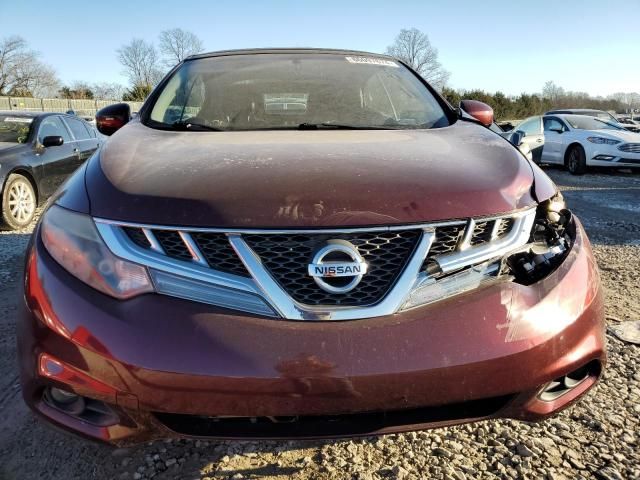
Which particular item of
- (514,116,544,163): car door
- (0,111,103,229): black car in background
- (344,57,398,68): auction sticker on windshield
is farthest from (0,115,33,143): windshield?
(514,116,544,163): car door

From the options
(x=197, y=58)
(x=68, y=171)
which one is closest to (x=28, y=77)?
(x=68, y=171)

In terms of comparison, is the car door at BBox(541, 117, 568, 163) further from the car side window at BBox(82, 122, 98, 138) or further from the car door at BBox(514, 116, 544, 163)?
the car side window at BBox(82, 122, 98, 138)

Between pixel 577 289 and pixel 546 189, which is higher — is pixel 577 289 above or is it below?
below

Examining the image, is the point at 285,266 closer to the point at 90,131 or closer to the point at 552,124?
the point at 90,131

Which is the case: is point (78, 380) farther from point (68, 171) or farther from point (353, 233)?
point (68, 171)

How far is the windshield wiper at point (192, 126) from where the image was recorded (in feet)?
7.38

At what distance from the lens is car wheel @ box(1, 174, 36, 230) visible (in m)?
5.83

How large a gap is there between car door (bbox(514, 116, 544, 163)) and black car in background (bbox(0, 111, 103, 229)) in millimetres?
8958

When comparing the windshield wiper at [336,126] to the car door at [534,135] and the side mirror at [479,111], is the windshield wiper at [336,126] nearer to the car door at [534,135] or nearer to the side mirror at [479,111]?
the side mirror at [479,111]

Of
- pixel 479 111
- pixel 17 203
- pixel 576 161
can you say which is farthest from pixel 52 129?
pixel 576 161

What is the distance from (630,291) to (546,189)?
248 cm

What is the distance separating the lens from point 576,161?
442 inches

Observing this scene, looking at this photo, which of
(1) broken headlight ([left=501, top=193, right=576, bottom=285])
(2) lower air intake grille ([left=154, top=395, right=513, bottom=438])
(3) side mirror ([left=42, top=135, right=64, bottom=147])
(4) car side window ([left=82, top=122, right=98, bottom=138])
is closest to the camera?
(2) lower air intake grille ([left=154, top=395, right=513, bottom=438])

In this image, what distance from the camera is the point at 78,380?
1380 millimetres
